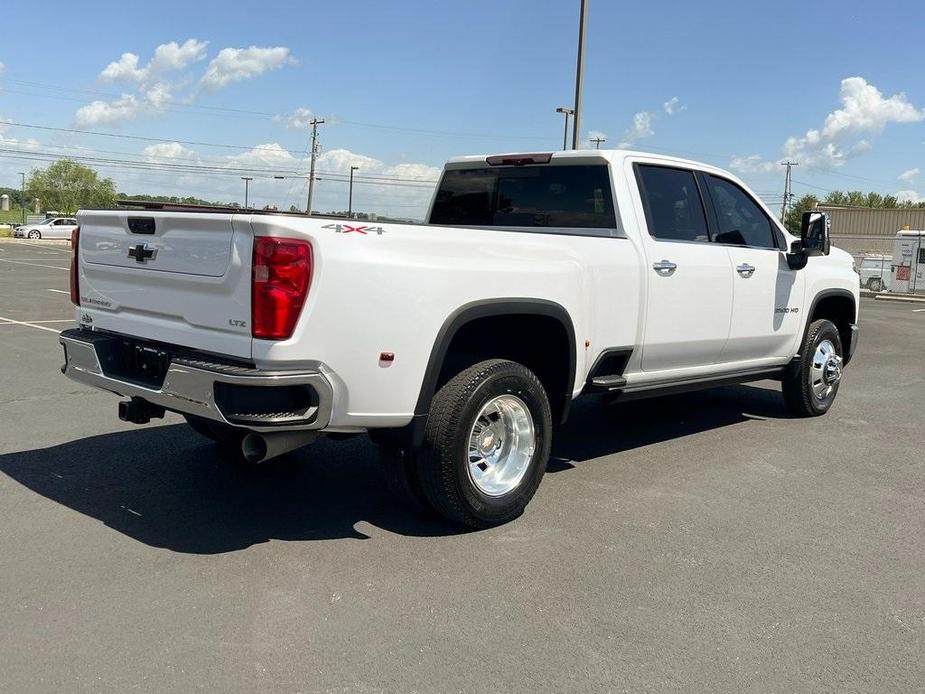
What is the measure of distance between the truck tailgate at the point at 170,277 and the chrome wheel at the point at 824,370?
5.34m

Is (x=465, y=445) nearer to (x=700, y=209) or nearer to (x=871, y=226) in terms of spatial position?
(x=700, y=209)

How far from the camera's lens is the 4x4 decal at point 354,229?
372 centimetres

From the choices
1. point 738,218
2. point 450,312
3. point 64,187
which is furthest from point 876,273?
point 64,187

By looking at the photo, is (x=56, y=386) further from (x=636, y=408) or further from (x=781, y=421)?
(x=781, y=421)

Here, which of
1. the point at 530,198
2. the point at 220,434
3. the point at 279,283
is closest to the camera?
the point at 279,283

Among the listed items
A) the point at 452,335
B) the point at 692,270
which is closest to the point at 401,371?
the point at 452,335

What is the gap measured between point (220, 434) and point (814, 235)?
4623mm

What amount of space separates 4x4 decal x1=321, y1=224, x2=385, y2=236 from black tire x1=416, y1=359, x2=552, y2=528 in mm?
896

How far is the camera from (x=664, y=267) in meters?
5.50

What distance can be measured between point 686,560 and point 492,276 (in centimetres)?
168

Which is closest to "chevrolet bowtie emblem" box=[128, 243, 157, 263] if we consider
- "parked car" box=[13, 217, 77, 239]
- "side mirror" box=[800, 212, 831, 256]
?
"side mirror" box=[800, 212, 831, 256]

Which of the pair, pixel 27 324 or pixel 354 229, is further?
pixel 27 324

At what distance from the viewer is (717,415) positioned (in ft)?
25.4

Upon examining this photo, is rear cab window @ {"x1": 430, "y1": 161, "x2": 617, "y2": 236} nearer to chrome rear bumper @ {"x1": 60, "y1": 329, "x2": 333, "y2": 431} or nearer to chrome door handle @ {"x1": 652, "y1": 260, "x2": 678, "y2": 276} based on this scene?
chrome door handle @ {"x1": 652, "y1": 260, "x2": 678, "y2": 276}
